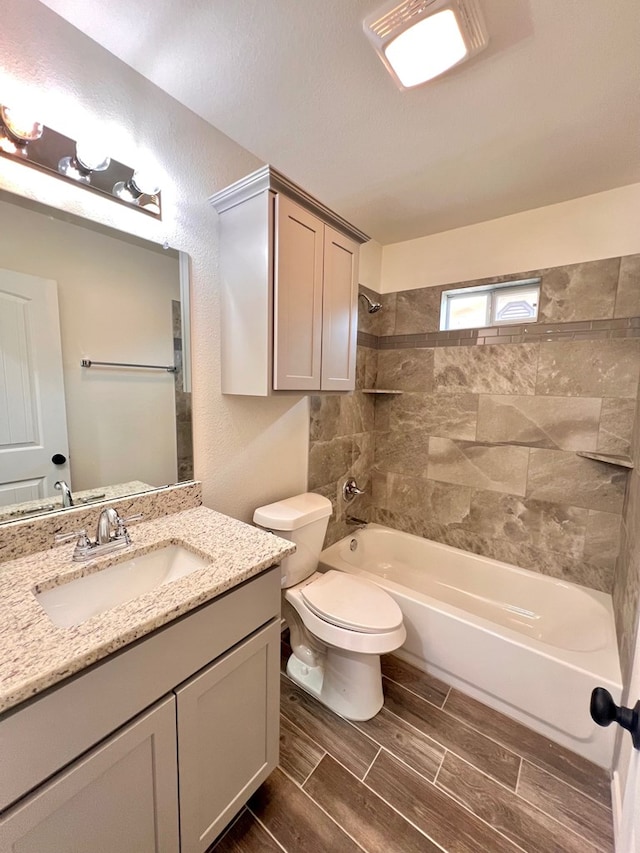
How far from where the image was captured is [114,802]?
0.73 meters

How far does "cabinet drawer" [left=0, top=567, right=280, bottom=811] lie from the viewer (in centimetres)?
59

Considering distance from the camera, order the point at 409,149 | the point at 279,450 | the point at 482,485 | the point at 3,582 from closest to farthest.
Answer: the point at 3,582
the point at 409,149
the point at 279,450
the point at 482,485

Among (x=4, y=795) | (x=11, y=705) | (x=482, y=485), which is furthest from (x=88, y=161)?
(x=482, y=485)

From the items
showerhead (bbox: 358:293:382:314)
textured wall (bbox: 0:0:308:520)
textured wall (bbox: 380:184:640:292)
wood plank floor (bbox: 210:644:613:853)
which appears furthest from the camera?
showerhead (bbox: 358:293:382:314)

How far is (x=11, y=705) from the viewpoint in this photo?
0.55m

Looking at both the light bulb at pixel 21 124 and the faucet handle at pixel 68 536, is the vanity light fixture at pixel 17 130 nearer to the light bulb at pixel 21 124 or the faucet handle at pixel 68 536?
the light bulb at pixel 21 124

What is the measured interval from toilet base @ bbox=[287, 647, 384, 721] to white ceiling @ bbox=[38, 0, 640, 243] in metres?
2.21

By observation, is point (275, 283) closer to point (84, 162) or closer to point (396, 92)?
point (84, 162)

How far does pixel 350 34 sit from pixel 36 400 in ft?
4.81

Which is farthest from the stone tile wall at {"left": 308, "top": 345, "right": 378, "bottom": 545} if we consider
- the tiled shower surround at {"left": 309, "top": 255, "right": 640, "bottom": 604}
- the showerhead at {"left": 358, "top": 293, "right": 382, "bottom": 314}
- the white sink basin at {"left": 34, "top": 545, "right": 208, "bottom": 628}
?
the white sink basin at {"left": 34, "top": 545, "right": 208, "bottom": 628}

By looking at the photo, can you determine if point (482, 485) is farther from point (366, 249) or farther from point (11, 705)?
point (11, 705)

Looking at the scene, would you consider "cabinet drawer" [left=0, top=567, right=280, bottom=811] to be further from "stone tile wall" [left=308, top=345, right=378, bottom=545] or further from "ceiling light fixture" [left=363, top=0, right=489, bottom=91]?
"ceiling light fixture" [left=363, top=0, right=489, bottom=91]

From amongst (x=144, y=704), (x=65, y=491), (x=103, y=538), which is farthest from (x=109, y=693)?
(x=65, y=491)

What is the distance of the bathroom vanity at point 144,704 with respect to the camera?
2.00 feet
